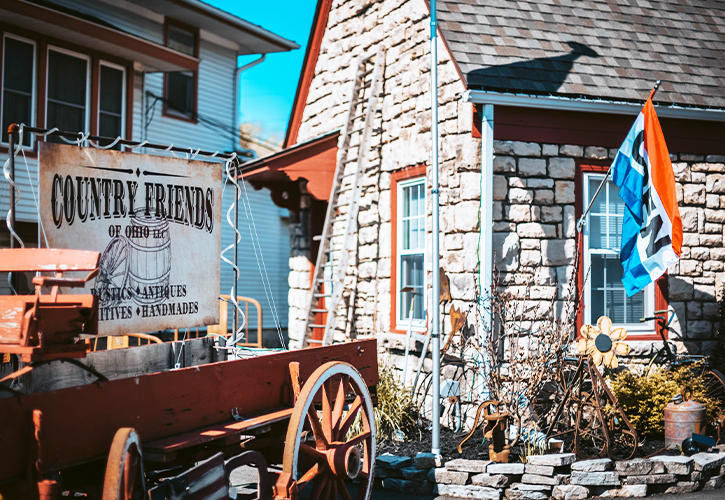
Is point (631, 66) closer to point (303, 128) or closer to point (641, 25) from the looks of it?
point (641, 25)

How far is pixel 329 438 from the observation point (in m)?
4.20

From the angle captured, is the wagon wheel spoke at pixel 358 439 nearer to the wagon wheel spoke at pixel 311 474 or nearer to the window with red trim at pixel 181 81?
the wagon wheel spoke at pixel 311 474

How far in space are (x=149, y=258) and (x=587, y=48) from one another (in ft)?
18.4

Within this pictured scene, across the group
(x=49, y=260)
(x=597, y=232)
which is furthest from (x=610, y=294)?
(x=49, y=260)

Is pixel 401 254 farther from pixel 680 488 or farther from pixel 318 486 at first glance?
pixel 318 486

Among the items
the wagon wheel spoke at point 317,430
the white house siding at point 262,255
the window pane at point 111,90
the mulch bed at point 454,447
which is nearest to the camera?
the wagon wheel spoke at point 317,430

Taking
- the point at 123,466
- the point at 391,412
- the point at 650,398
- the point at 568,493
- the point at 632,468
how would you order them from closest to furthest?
the point at 123,466 → the point at 568,493 → the point at 632,468 → the point at 650,398 → the point at 391,412

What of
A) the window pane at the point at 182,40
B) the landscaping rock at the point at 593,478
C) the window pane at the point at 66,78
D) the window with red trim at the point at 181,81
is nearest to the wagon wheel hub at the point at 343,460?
the landscaping rock at the point at 593,478

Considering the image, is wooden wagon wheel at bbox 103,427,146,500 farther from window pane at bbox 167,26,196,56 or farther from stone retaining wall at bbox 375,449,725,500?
window pane at bbox 167,26,196,56

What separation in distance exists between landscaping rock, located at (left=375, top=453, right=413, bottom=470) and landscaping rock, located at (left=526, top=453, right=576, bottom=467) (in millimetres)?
1008


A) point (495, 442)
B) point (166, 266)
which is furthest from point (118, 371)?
point (495, 442)

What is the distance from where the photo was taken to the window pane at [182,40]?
15.1 metres

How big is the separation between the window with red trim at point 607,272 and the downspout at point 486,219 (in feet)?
3.74

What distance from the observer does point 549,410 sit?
6.68m
